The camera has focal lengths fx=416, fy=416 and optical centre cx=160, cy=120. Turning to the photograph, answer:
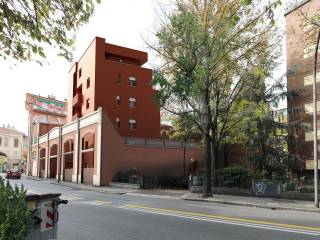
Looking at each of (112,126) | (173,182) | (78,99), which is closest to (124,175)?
(112,126)

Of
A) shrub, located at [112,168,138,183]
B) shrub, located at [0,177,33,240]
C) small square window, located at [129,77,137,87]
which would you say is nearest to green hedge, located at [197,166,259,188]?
shrub, located at [112,168,138,183]

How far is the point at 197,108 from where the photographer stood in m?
27.1

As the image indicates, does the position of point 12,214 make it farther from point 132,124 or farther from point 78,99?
point 78,99

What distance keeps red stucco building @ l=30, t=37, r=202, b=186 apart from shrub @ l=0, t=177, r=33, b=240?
110ft

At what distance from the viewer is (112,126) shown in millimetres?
40062

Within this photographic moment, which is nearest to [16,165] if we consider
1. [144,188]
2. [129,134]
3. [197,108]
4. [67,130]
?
[67,130]

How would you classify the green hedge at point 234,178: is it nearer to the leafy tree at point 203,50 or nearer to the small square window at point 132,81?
the leafy tree at point 203,50

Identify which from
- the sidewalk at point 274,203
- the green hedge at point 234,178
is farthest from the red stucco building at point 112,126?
the sidewalk at point 274,203

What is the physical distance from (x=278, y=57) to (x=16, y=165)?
91.4 metres

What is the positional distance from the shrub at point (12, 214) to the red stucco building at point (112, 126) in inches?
1316

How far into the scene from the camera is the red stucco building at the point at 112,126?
1565 inches

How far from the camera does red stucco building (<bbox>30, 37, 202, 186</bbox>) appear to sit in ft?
130

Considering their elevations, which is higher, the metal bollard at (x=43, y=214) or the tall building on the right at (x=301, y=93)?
the tall building on the right at (x=301, y=93)

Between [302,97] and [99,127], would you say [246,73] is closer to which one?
[302,97]
